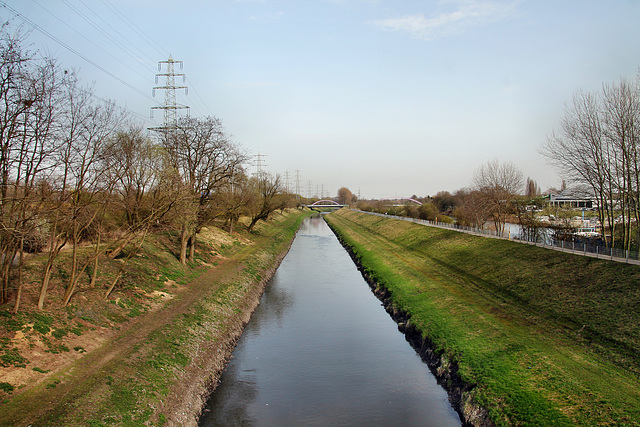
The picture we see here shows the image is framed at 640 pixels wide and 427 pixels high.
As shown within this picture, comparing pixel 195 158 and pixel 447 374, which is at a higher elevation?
pixel 195 158

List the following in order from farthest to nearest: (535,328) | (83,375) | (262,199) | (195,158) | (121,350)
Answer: (262,199), (195,158), (535,328), (121,350), (83,375)

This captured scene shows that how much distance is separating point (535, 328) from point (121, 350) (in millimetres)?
17627

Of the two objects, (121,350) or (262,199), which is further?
(262,199)

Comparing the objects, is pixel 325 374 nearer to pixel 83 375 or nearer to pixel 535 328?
pixel 83 375

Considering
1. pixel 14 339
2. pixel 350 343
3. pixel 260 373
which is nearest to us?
pixel 14 339

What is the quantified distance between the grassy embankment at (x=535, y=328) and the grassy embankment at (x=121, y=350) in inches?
398

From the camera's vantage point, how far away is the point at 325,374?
1666cm

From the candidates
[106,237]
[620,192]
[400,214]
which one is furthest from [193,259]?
[400,214]

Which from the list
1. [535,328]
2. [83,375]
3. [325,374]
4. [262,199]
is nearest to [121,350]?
[83,375]

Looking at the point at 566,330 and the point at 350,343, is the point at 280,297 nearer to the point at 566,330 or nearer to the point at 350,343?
the point at 350,343

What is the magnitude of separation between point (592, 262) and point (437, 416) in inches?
661

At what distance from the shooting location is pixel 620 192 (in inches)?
1085

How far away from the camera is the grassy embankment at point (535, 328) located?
38.8ft

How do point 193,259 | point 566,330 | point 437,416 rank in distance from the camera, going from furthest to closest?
point 193,259
point 566,330
point 437,416
